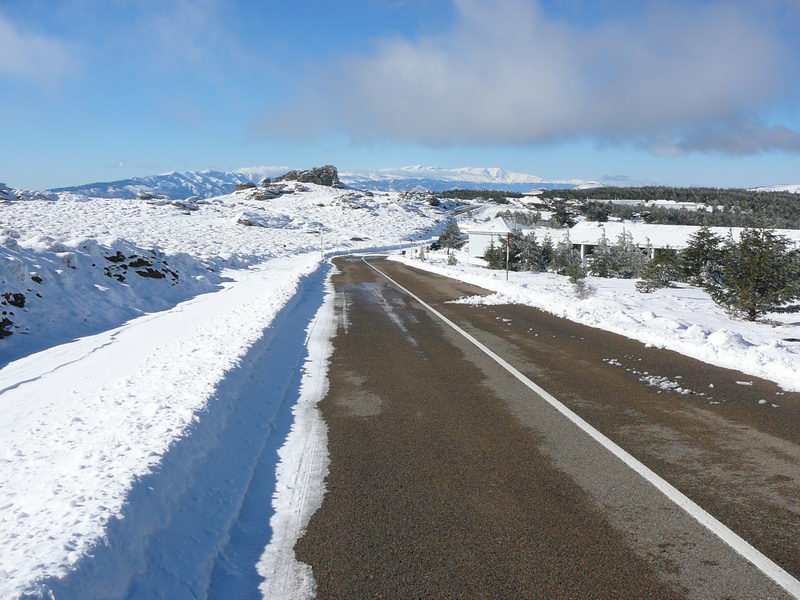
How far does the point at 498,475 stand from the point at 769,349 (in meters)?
6.74

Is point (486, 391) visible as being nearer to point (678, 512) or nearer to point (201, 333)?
point (678, 512)

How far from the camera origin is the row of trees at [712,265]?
15945 millimetres

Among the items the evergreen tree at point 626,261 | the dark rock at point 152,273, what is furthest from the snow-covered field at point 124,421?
the evergreen tree at point 626,261

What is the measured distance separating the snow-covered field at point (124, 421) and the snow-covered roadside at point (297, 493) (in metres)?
0.14

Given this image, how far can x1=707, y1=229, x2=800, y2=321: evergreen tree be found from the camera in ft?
51.7

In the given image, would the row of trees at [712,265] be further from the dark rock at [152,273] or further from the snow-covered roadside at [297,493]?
the dark rock at [152,273]

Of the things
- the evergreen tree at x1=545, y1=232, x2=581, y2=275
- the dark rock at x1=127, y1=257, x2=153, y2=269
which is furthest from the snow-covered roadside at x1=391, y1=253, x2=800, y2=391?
the evergreen tree at x1=545, y1=232, x2=581, y2=275

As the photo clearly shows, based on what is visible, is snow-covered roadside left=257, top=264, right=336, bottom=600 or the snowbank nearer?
snow-covered roadside left=257, top=264, right=336, bottom=600

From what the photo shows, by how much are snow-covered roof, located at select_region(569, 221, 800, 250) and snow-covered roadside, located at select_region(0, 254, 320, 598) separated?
47584 millimetres

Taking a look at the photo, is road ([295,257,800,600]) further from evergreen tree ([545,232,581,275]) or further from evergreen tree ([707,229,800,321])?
evergreen tree ([545,232,581,275])

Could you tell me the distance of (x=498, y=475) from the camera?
15.3 ft

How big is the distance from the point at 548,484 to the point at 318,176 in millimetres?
187676

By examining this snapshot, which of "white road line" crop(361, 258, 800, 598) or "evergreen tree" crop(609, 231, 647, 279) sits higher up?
"white road line" crop(361, 258, 800, 598)

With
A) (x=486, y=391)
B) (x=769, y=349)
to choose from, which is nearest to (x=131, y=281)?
(x=486, y=391)
